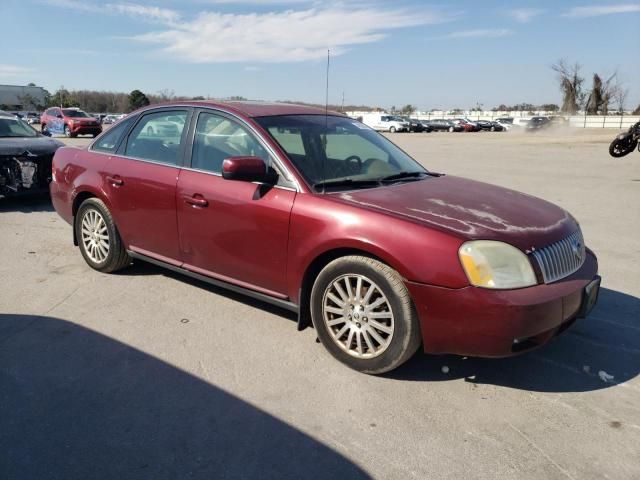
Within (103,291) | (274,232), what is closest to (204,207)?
(274,232)

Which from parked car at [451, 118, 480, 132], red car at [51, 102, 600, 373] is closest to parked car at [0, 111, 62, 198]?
red car at [51, 102, 600, 373]

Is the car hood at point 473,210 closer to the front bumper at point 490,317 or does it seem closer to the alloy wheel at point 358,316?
the front bumper at point 490,317

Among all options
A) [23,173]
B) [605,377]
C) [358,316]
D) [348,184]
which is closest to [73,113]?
[23,173]

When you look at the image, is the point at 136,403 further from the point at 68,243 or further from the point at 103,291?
the point at 68,243

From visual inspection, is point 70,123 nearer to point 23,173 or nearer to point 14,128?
point 14,128

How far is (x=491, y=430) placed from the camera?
2891 mm

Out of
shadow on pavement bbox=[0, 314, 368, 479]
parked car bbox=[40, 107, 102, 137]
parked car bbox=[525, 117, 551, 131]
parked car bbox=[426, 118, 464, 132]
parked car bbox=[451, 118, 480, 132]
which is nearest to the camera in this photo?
shadow on pavement bbox=[0, 314, 368, 479]

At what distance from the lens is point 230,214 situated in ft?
13.1

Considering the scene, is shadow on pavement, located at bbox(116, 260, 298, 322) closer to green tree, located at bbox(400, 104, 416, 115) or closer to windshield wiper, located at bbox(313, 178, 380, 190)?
windshield wiper, located at bbox(313, 178, 380, 190)

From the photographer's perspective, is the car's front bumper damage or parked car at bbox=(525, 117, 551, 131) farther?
parked car at bbox=(525, 117, 551, 131)

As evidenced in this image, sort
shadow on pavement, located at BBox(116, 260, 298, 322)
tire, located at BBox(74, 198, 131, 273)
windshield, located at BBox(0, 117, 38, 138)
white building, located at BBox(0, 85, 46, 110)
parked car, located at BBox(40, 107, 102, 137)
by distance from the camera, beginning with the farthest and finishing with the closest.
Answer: white building, located at BBox(0, 85, 46, 110), parked car, located at BBox(40, 107, 102, 137), windshield, located at BBox(0, 117, 38, 138), tire, located at BBox(74, 198, 131, 273), shadow on pavement, located at BBox(116, 260, 298, 322)

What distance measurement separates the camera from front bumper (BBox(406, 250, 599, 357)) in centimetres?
299

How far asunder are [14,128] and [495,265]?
9472 millimetres

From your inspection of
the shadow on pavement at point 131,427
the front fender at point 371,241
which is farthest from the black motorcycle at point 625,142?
the shadow on pavement at point 131,427
